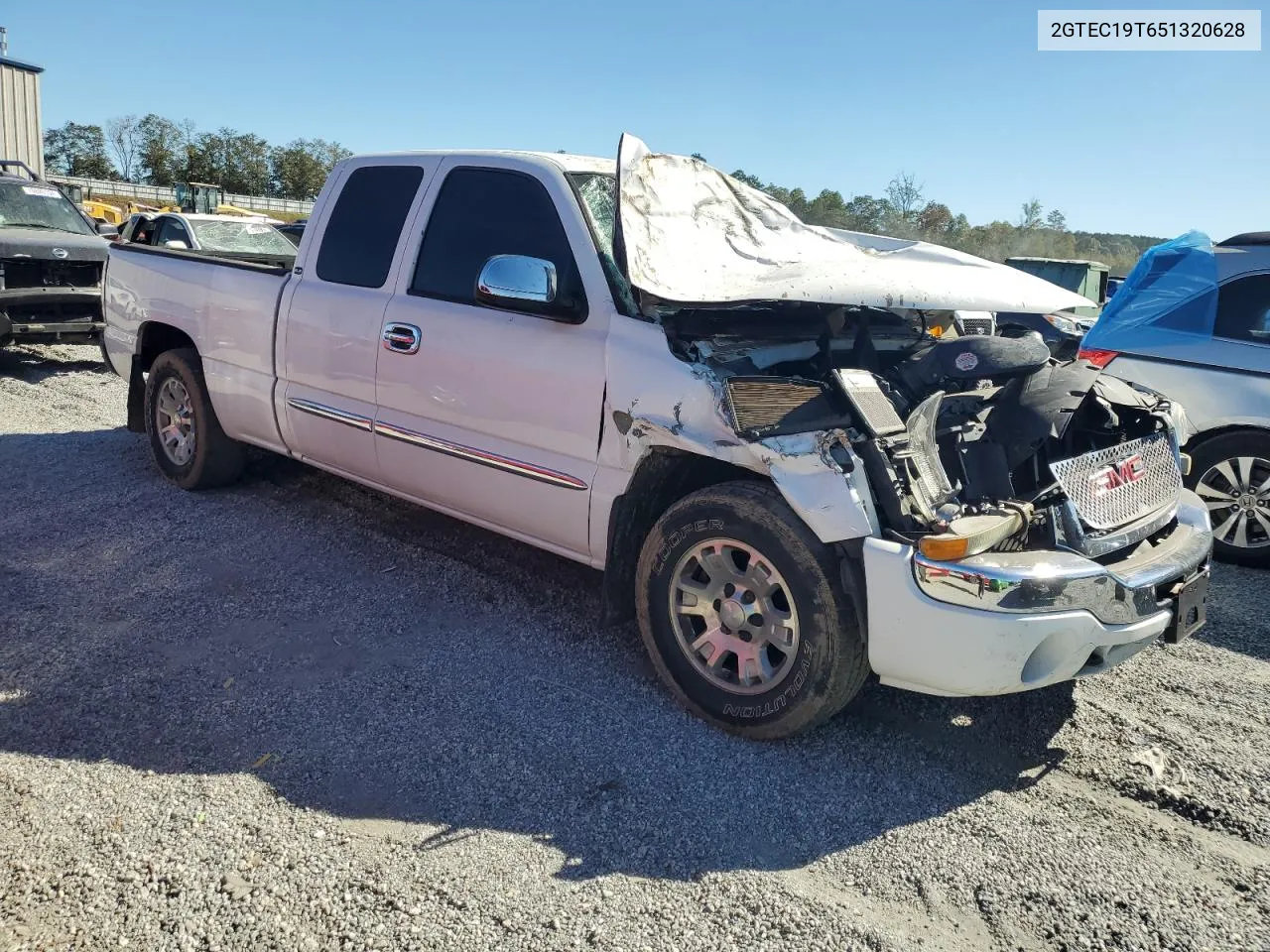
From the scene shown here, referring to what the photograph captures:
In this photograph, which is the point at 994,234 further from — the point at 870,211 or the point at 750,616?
the point at 750,616

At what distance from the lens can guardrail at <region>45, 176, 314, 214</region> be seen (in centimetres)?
5797

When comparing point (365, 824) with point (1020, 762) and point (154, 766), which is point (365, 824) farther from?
point (1020, 762)

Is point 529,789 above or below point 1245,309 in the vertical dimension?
below

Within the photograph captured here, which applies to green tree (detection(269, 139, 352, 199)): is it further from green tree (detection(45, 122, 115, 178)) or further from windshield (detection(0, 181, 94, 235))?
windshield (detection(0, 181, 94, 235))

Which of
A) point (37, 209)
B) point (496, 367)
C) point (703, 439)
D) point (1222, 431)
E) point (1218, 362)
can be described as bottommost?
point (1222, 431)

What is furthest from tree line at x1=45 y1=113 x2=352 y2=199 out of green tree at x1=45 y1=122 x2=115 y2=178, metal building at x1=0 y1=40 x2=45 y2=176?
metal building at x1=0 y1=40 x2=45 y2=176

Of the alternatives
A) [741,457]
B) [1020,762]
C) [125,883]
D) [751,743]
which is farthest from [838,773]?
[125,883]

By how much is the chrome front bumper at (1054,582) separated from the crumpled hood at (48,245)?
982 centimetres

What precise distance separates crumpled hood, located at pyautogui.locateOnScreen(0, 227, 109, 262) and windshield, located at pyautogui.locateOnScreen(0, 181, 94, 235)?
205 mm

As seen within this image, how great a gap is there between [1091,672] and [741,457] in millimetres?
1355

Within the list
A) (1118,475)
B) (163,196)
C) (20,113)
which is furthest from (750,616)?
(163,196)

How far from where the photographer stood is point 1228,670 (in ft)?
13.6

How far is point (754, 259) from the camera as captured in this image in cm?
390

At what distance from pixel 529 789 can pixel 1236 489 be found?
15.0ft
